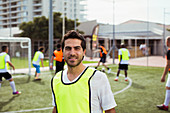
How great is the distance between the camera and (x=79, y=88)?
4.98ft

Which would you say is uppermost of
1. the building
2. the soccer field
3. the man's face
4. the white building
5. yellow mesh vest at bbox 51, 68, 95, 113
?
the white building

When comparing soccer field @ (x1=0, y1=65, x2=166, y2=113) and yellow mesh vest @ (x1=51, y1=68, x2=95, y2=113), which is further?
soccer field @ (x1=0, y1=65, x2=166, y2=113)

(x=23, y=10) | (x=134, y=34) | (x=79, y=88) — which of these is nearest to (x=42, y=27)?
(x=134, y=34)

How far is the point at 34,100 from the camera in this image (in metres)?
6.07

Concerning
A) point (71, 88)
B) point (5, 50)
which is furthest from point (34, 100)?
point (71, 88)

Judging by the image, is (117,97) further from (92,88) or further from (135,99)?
(92,88)

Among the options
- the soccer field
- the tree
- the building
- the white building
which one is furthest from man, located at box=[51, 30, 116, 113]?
the white building

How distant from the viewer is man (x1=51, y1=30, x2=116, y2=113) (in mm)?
1514

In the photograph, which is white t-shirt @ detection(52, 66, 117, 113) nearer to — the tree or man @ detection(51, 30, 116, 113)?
man @ detection(51, 30, 116, 113)

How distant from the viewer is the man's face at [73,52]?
1.58 metres

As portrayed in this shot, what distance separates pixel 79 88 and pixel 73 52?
0.98 feet

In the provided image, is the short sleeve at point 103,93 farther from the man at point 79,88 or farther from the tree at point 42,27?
the tree at point 42,27

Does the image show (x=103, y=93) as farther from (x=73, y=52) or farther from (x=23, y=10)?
(x=23, y=10)

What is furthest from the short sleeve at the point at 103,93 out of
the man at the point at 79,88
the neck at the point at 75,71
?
the neck at the point at 75,71
